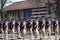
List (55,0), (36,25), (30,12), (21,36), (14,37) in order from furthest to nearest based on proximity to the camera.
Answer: (30,12), (55,0), (14,37), (21,36), (36,25)

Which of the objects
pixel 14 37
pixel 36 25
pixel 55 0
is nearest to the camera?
pixel 36 25

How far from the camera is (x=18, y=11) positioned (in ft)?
Result: 172

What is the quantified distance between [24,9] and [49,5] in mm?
9277

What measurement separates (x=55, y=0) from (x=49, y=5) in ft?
4.39

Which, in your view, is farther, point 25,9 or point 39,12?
point 25,9

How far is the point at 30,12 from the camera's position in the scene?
161ft

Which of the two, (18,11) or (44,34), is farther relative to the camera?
(18,11)

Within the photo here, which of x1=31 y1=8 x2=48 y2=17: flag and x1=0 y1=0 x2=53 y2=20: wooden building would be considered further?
x1=31 y1=8 x2=48 y2=17: flag

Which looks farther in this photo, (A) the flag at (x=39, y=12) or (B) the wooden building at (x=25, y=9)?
(A) the flag at (x=39, y=12)

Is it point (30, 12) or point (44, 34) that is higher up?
point (30, 12)

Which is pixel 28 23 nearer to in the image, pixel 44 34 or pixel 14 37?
pixel 44 34

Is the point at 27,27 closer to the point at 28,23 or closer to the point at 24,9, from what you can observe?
the point at 28,23

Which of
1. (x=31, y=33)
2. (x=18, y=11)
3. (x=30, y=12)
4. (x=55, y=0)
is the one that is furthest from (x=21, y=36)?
(x=18, y=11)

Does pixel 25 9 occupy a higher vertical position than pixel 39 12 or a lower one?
higher
